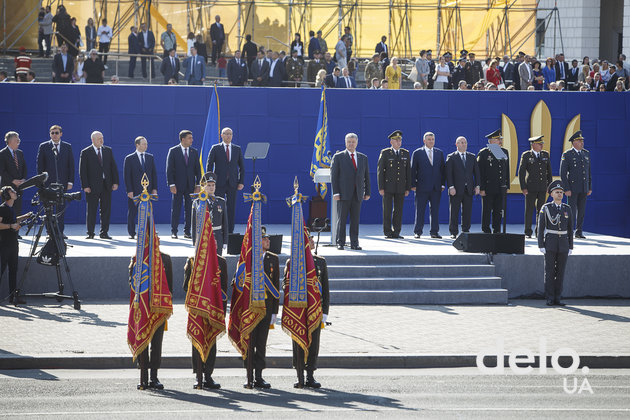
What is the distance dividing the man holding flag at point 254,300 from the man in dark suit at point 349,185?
20.9 ft

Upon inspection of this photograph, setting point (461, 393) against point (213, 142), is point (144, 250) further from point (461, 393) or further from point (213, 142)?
point (213, 142)

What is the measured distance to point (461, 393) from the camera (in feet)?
35.5

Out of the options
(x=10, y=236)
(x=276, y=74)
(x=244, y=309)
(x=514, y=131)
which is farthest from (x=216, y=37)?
(x=244, y=309)

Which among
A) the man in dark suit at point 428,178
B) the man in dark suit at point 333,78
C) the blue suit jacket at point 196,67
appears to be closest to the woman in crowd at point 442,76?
the man in dark suit at point 333,78

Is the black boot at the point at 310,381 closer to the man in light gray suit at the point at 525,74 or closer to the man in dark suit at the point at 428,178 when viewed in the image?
the man in dark suit at the point at 428,178

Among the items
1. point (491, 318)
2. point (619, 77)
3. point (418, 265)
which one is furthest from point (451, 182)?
point (619, 77)

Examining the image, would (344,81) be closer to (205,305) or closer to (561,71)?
Result: (561,71)

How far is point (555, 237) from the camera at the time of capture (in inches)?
634

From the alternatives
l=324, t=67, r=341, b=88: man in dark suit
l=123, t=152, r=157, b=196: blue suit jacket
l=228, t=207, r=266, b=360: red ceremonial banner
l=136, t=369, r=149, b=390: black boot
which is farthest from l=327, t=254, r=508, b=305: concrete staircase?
l=324, t=67, r=341, b=88: man in dark suit

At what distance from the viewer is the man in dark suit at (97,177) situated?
61.1ft

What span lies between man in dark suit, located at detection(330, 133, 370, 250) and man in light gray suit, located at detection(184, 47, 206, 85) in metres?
6.69

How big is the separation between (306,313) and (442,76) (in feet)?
47.8

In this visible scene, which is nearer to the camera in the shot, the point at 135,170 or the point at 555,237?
the point at 555,237

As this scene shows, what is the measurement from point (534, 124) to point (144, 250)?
1373 centimetres
